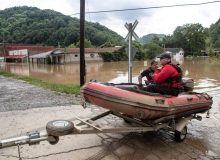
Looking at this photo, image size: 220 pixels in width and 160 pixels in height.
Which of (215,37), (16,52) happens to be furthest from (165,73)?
(215,37)

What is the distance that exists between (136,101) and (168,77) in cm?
102

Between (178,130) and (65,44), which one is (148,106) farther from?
(65,44)

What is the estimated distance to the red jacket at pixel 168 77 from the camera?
5305 mm

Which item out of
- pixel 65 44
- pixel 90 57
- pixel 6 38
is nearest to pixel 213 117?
pixel 90 57

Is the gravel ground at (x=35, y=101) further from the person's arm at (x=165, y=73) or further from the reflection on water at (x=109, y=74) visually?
the reflection on water at (x=109, y=74)

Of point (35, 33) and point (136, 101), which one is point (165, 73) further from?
point (35, 33)

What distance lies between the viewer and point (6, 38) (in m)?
91.2

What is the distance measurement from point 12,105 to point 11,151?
13.7 ft

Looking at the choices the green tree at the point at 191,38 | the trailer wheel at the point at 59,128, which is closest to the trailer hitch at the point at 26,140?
the trailer wheel at the point at 59,128

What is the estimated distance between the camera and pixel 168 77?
532cm

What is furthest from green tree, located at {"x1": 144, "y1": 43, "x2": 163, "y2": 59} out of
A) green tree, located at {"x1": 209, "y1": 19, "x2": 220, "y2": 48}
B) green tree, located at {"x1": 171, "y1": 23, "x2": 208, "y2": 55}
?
green tree, located at {"x1": 209, "y1": 19, "x2": 220, "y2": 48}

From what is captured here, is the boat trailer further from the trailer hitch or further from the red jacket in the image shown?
the red jacket

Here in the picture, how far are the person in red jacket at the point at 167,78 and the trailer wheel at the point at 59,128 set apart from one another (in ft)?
6.87

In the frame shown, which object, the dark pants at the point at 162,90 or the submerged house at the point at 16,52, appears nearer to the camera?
the dark pants at the point at 162,90
